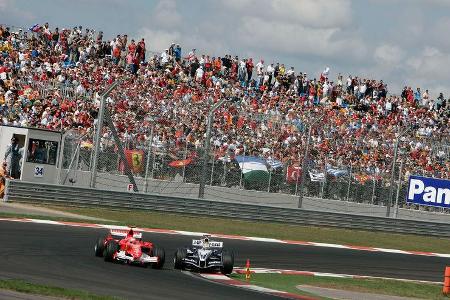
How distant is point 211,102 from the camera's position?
32.9 metres

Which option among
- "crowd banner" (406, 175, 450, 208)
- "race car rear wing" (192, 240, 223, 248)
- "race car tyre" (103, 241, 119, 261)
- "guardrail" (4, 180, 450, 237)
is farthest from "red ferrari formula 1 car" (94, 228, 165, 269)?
"crowd banner" (406, 175, 450, 208)

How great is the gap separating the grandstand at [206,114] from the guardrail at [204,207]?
67 centimetres

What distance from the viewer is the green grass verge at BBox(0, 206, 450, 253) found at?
91.4ft

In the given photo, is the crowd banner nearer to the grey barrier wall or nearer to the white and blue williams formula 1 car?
the grey barrier wall

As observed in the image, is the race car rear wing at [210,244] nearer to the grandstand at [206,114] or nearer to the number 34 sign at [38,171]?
the grandstand at [206,114]

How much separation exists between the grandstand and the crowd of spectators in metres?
0.04

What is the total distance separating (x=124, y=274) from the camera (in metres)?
16.0

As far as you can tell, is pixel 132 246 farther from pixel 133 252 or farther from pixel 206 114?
pixel 206 114

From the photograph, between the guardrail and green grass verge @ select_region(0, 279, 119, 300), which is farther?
the guardrail

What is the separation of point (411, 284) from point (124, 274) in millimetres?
6354

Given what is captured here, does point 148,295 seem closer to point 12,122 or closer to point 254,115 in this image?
point 254,115

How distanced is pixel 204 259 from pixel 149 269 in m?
1.05

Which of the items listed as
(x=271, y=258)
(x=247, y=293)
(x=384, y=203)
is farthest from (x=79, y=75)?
(x=247, y=293)

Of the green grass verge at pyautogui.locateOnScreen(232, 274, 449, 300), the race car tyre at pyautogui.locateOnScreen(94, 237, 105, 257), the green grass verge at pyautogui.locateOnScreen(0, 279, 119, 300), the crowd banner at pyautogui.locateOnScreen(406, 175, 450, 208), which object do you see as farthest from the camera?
the crowd banner at pyautogui.locateOnScreen(406, 175, 450, 208)
